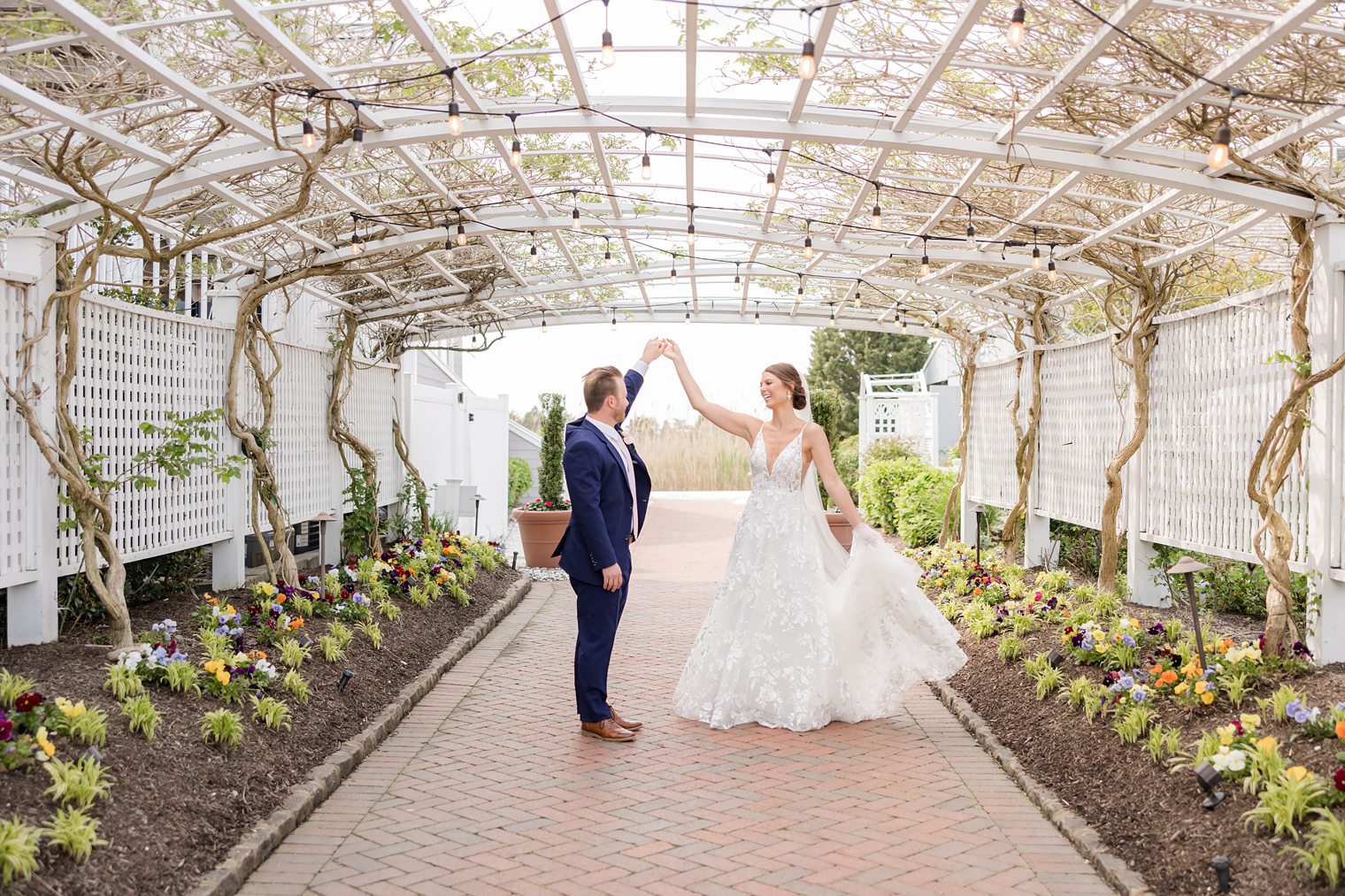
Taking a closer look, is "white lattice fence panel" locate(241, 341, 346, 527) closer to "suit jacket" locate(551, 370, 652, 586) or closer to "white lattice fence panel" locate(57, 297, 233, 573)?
"white lattice fence panel" locate(57, 297, 233, 573)

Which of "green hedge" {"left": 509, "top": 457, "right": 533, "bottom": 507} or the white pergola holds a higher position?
the white pergola

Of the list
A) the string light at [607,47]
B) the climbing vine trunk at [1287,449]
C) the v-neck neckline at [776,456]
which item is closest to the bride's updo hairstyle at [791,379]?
the v-neck neckline at [776,456]

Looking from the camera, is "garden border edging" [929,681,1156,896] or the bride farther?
the bride

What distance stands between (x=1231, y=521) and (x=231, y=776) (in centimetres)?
577

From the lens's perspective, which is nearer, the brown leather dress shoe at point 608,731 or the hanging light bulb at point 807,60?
the hanging light bulb at point 807,60

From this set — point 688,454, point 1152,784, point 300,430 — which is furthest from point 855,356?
point 1152,784

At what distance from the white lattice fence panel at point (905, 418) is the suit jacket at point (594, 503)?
13818 mm

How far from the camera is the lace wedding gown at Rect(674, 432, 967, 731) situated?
5.89 meters

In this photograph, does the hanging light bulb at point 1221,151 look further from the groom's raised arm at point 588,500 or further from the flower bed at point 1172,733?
the groom's raised arm at point 588,500

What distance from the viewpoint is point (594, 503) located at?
17.7 ft

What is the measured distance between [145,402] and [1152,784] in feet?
20.2

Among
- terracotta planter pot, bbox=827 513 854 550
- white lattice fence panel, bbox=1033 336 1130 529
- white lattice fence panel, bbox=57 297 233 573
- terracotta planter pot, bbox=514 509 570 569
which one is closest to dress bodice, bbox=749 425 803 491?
white lattice fence panel, bbox=1033 336 1130 529

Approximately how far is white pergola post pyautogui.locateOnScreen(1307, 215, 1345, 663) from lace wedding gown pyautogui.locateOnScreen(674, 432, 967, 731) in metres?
1.79

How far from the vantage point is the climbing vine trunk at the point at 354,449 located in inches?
409
